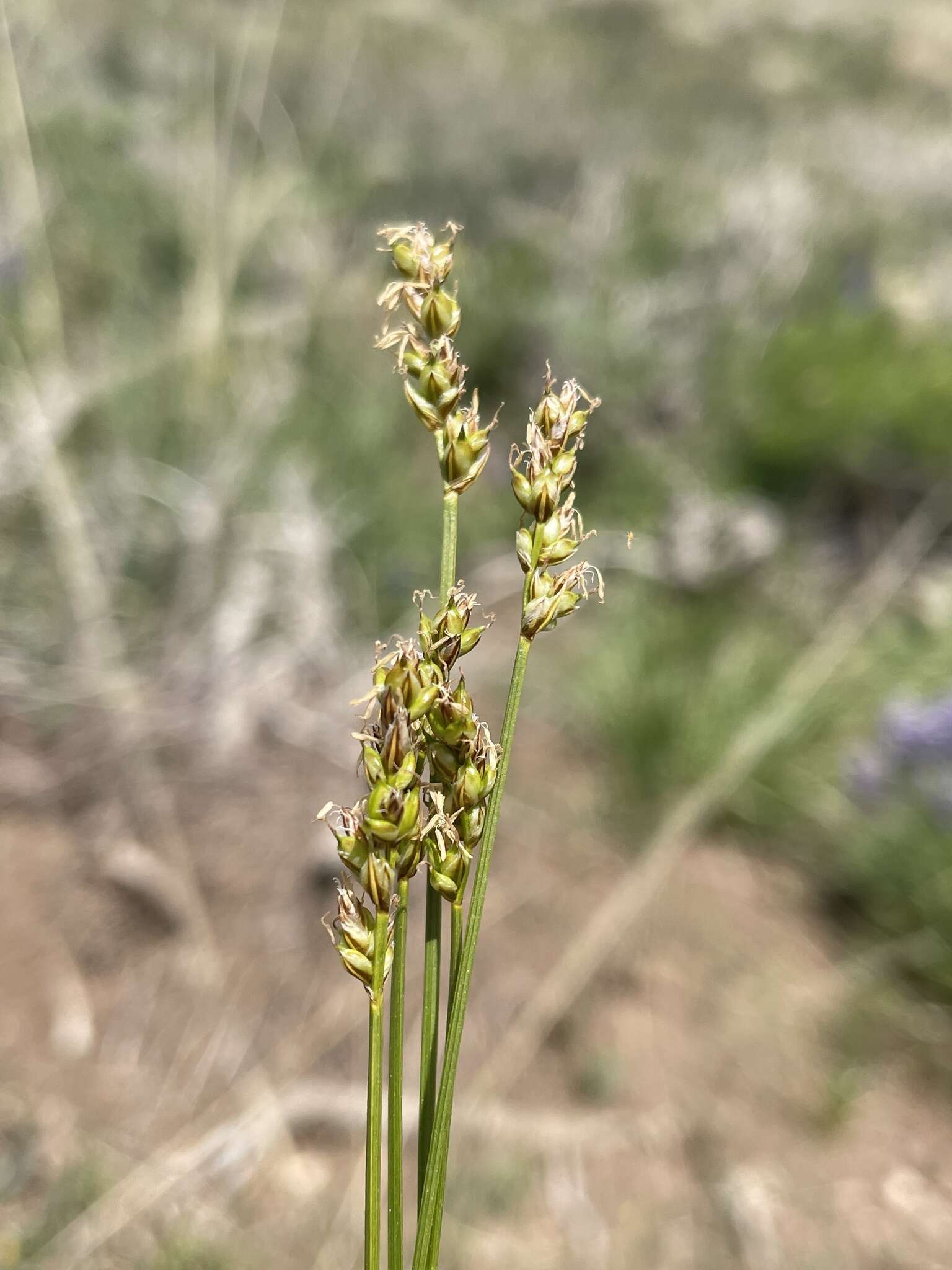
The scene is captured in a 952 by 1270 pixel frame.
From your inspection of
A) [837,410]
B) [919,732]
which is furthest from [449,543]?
[837,410]

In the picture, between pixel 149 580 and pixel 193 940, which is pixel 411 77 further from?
pixel 193 940

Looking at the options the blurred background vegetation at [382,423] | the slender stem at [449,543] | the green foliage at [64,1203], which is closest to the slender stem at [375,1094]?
the slender stem at [449,543]

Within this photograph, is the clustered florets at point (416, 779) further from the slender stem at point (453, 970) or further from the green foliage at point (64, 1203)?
the green foliage at point (64, 1203)

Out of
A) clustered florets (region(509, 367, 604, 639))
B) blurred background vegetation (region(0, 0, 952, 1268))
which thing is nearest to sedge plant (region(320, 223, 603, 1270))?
clustered florets (region(509, 367, 604, 639))

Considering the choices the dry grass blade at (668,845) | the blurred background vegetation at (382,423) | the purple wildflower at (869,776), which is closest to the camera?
the dry grass blade at (668,845)

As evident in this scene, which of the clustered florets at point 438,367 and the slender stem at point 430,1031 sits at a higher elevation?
the clustered florets at point 438,367

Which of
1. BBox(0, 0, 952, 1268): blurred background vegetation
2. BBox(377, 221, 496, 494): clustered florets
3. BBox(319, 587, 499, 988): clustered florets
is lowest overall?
BBox(319, 587, 499, 988): clustered florets

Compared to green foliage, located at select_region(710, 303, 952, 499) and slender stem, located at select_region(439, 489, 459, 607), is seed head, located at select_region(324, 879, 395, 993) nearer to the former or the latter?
slender stem, located at select_region(439, 489, 459, 607)

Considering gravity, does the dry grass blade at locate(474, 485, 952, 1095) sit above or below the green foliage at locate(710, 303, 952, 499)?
below
